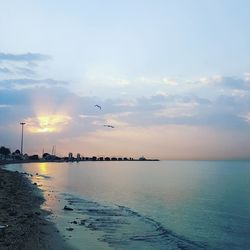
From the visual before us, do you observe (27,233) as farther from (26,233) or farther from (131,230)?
(131,230)

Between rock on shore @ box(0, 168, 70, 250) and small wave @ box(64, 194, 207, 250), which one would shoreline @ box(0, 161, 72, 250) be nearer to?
rock on shore @ box(0, 168, 70, 250)

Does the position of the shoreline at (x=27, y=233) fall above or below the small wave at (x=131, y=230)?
above

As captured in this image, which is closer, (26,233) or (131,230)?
(26,233)

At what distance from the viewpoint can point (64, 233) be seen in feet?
100

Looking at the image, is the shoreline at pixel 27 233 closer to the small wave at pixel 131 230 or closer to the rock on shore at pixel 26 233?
the rock on shore at pixel 26 233

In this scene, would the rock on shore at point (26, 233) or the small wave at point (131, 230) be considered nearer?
the rock on shore at point (26, 233)

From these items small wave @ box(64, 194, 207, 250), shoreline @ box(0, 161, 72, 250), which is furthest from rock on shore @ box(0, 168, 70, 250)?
small wave @ box(64, 194, 207, 250)

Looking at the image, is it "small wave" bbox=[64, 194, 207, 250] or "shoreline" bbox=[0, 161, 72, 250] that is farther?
"small wave" bbox=[64, 194, 207, 250]

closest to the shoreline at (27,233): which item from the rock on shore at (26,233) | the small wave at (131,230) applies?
the rock on shore at (26,233)

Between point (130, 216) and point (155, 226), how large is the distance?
5.87 metres

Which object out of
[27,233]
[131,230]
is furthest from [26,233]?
[131,230]

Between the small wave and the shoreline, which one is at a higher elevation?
the shoreline

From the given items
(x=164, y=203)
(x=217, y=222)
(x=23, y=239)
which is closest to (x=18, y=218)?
(x=23, y=239)

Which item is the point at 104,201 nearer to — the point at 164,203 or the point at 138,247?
the point at 164,203
